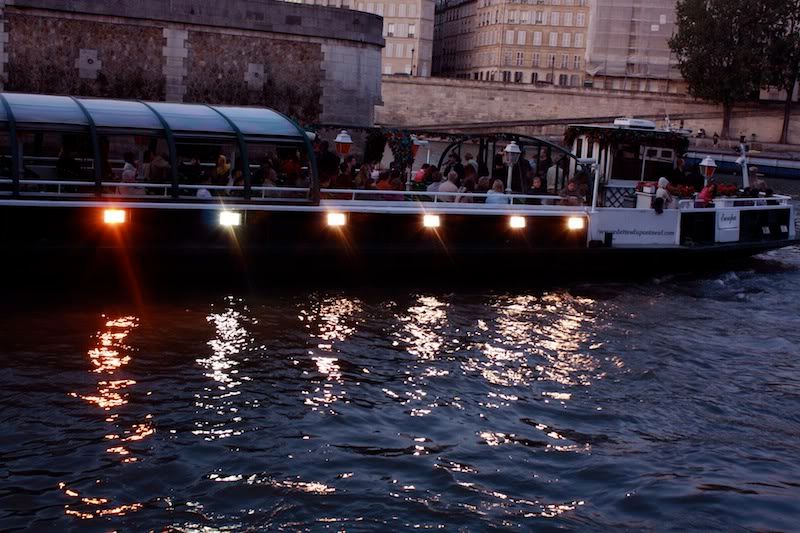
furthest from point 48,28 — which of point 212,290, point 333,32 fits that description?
point 212,290

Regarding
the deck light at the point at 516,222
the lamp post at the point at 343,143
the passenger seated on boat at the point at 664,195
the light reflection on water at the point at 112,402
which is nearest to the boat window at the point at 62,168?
the light reflection on water at the point at 112,402

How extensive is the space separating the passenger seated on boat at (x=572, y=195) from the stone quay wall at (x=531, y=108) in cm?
4979

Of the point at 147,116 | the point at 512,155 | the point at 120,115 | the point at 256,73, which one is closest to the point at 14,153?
the point at 120,115

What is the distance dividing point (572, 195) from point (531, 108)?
53.2 metres

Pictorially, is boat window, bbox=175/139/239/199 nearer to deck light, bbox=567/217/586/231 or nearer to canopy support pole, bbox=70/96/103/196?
canopy support pole, bbox=70/96/103/196

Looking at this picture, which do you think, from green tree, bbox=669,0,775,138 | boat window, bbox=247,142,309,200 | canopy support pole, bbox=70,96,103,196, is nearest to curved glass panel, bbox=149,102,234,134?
boat window, bbox=247,142,309,200

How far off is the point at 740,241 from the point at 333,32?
42.1 feet

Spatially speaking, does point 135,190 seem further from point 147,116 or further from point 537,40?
point 537,40

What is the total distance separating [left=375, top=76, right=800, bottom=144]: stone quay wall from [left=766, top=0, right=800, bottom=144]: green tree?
1580mm

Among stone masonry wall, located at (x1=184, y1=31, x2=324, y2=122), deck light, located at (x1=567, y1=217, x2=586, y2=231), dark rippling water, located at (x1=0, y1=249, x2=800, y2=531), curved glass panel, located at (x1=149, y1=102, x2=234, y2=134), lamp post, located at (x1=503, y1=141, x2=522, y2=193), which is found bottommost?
dark rippling water, located at (x1=0, y1=249, x2=800, y2=531)

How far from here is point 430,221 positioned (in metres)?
15.0

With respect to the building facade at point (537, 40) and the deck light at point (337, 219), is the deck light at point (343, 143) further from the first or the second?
the building facade at point (537, 40)

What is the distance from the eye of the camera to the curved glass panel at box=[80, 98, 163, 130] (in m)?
13.1

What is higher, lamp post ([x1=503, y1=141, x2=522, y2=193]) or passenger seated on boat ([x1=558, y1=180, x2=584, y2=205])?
lamp post ([x1=503, y1=141, x2=522, y2=193])
